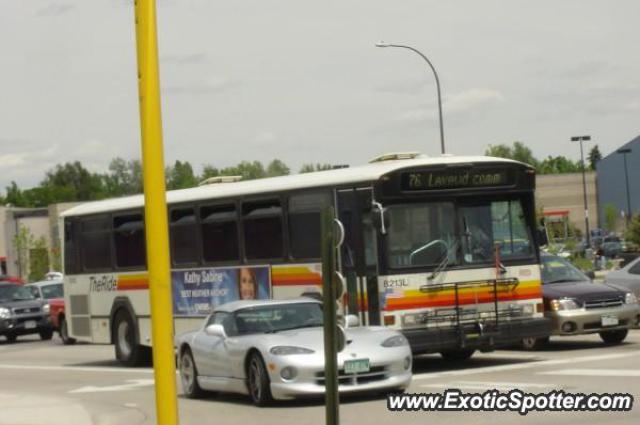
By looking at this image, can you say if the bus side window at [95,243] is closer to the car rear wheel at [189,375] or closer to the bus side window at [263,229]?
the bus side window at [263,229]

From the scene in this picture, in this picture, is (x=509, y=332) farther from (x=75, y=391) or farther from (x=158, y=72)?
(x=158, y=72)

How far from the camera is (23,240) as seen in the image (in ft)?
343

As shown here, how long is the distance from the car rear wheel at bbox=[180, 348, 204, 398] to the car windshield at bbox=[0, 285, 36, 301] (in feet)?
73.6

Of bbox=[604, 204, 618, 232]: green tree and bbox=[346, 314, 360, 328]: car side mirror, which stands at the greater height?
bbox=[604, 204, 618, 232]: green tree

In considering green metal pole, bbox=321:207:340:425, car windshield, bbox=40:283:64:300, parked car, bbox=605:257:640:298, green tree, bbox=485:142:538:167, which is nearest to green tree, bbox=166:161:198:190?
green tree, bbox=485:142:538:167

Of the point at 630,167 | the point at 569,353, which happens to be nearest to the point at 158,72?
the point at 569,353

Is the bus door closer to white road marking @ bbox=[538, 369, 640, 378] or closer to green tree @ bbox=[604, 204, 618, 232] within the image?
white road marking @ bbox=[538, 369, 640, 378]

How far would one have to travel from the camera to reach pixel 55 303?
124 feet

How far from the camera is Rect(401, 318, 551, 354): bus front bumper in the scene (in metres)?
19.4

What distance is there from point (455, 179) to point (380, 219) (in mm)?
1736

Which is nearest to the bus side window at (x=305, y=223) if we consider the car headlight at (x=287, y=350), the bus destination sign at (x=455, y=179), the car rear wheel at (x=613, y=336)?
the bus destination sign at (x=455, y=179)

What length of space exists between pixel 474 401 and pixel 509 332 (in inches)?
211

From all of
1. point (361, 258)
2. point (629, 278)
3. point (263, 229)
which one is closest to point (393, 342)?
point (361, 258)

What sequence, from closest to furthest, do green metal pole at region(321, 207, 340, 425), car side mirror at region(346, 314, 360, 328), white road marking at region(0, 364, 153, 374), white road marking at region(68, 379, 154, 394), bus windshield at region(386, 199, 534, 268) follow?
green metal pole at region(321, 207, 340, 425) → car side mirror at region(346, 314, 360, 328) → bus windshield at region(386, 199, 534, 268) → white road marking at region(68, 379, 154, 394) → white road marking at region(0, 364, 153, 374)
